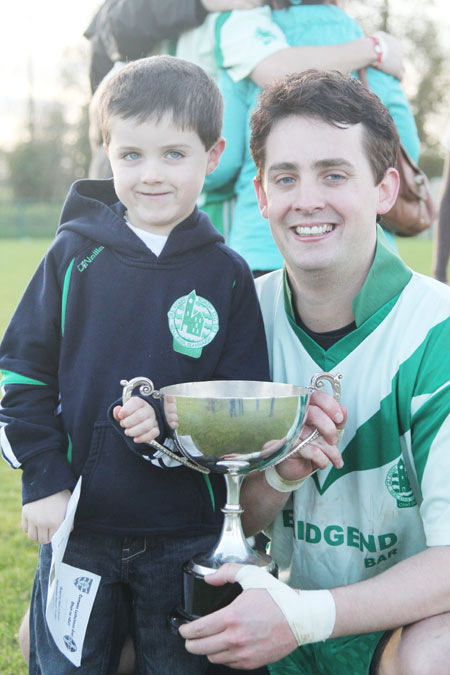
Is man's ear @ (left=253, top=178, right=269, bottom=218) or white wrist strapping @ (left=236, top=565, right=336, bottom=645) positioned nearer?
white wrist strapping @ (left=236, top=565, right=336, bottom=645)

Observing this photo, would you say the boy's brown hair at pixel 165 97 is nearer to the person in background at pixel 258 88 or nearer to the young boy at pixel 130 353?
the young boy at pixel 130 353

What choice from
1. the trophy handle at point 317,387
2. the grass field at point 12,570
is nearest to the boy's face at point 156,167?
the trophy handle at point 317,387

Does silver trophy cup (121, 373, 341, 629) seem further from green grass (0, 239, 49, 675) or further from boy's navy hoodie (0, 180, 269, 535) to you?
green grass (0, 239, 49, 675)

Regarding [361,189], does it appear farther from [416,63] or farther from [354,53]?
[416,63]

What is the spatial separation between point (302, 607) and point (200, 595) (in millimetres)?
233

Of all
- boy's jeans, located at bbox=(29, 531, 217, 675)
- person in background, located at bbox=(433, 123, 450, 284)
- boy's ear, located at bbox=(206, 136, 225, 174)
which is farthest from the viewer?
person in background, located at bbox=(433, 123, 450, 284)

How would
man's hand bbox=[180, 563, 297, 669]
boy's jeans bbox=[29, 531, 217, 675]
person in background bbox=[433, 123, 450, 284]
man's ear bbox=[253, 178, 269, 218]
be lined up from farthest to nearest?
person in background bbox=[433, 123, 450, 284], man's ear bbox=[253, 178, 269, 218], boy's jeans bbox=[29, 531, 217, 675], man's hand bbox=[180, 563, 297, 669]

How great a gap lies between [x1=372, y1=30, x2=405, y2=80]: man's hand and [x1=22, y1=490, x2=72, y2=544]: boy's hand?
189 centimetres

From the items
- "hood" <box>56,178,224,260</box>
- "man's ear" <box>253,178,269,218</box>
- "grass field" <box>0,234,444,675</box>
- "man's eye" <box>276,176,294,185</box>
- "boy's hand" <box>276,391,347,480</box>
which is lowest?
"grass field" <box>0,234,444,675</box>

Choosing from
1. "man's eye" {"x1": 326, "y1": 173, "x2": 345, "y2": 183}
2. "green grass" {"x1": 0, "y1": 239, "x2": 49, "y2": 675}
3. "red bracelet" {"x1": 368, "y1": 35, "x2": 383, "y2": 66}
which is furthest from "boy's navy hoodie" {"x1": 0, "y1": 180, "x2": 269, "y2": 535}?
"red bracelet" {"x1": 368, "y1": 35, "x2": 383, "y2": 66}

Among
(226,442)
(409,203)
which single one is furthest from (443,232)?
(226,442)

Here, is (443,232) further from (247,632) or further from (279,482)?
(247,632)

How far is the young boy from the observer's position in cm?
197

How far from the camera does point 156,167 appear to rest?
196cm
